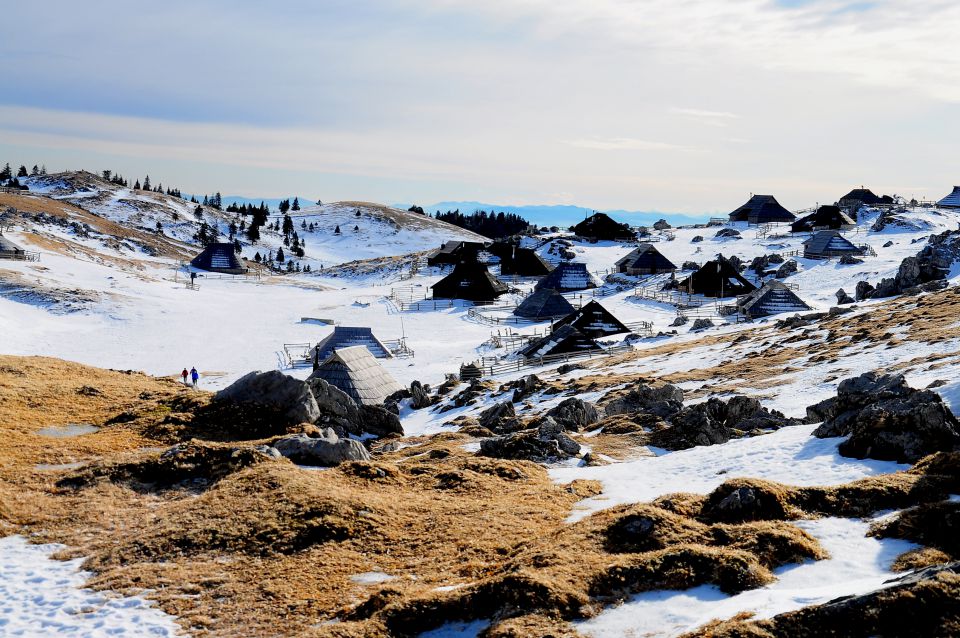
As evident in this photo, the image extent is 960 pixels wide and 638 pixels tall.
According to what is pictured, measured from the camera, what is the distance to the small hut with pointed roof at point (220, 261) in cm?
10019

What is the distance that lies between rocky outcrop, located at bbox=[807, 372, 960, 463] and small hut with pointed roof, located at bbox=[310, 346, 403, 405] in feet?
61.9

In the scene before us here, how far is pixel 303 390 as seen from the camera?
80.9ft

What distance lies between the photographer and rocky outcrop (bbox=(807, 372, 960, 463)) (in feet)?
51.8

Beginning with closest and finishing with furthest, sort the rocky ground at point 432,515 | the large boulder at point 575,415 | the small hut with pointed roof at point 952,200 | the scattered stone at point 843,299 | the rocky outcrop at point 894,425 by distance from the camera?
the rocky ground at point 432,515 → the rocky outcrop at point 894,425 → the large boulder at point 575,415 → the scattered stone at point 843,299 → the small hut with pointed roof at point 952,200

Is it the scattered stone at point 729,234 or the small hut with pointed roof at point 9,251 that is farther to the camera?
the scattered stone at point 729,234

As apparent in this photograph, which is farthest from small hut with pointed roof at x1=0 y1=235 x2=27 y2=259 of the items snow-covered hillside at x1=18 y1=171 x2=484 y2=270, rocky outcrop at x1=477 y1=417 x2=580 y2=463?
rocky outcrop at x1=477 y1=417 x2=580 y2=463

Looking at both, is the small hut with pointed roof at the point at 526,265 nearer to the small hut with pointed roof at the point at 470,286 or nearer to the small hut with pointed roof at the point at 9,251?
the small hut with pointed roof at the point at 470,286

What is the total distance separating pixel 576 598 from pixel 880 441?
962 cm

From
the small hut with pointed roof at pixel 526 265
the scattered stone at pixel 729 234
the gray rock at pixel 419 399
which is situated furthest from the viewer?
the scattered stone at pixel 729 234

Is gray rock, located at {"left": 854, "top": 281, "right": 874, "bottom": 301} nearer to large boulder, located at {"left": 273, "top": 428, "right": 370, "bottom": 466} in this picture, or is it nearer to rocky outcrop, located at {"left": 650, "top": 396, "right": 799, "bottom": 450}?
rocky outcrop, located at {"left": 650, "top": 396, "right": 799, "bottom": 450}

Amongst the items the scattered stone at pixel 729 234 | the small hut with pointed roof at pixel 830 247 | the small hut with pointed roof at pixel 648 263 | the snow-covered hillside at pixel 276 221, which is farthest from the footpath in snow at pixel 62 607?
the snow-covered hillside at pixel 276 221

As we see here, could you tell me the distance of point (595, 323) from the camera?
171 ft

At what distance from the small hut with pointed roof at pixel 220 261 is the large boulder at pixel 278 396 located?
78669 mm

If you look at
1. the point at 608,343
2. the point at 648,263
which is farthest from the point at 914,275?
the point at 648,263
